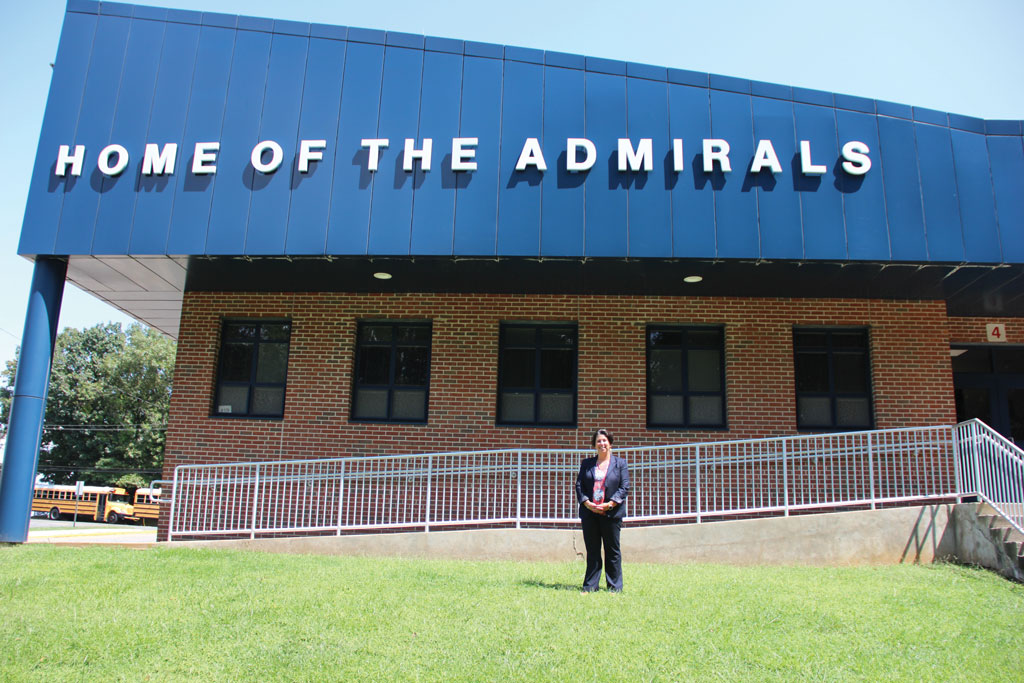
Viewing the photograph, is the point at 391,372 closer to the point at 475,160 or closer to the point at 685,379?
the point at 475,160

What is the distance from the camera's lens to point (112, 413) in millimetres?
52406

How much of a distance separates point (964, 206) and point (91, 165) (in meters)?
11.8

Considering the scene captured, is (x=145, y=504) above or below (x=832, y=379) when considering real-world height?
below

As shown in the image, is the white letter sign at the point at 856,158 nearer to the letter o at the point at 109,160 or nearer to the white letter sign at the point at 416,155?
the white letter sign at the point at 416,155

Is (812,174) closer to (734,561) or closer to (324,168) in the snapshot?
(734,561)

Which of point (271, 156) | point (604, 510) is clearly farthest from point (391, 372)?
point (604, 510)

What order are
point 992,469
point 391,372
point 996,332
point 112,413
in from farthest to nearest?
point 112,413 → point 996,332 → point 391,372 → point 992,469

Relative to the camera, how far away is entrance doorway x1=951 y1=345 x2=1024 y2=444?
41.7 feet

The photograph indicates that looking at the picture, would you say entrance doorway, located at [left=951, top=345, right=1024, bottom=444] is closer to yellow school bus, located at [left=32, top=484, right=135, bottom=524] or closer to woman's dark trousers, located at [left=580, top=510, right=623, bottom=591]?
woman's dark trousers, located at [left=580, top=510, right=623, bottom=591]

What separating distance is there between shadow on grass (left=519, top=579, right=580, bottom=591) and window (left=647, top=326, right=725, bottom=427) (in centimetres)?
469

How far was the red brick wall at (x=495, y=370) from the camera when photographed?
1136 centimetres

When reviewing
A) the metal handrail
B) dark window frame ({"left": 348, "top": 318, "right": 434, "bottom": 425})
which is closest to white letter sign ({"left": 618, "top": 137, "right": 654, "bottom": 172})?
dark window frame ({"left": 348, "top": 318, "right": 434, "bottom": 425})

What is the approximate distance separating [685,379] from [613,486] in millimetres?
5278

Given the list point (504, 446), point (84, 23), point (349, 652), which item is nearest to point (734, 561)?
point (504, 446)
